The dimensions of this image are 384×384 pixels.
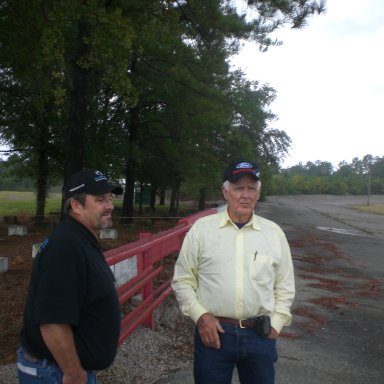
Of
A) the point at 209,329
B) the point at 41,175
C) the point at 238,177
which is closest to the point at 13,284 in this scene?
the point at 209,329

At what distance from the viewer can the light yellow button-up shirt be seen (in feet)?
9.00

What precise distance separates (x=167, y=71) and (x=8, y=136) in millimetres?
7057

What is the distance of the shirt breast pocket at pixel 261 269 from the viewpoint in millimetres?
2744

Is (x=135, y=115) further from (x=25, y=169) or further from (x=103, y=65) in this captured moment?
(x=103, y=65)

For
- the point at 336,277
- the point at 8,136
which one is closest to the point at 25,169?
the point at 8,136

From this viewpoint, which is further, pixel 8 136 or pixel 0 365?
pixel 8 136

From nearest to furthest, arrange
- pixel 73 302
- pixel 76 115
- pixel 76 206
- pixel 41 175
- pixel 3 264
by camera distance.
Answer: pixel 73 302
pixel 76 206
pixel 3 264
pixel 76 115
pixel 41 175

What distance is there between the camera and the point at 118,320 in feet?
7.61

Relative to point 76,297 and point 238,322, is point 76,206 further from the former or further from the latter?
point 238,322

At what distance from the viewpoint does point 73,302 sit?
2.01 meters

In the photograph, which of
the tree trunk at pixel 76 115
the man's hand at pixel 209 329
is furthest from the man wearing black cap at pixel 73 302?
the tree trunk at pixel 76 115

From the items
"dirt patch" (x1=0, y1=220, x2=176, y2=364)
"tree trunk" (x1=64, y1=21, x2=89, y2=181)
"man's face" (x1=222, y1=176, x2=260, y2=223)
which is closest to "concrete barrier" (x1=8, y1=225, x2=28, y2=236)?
"dirt patch" (x1=0, y1=220, x2=176, y2=364)

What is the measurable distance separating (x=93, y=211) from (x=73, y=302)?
50 centimetres

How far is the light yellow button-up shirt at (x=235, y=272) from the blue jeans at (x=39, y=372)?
902mm
